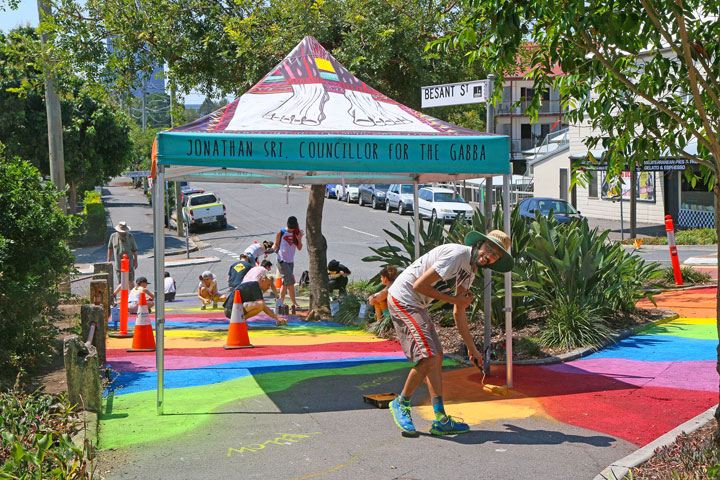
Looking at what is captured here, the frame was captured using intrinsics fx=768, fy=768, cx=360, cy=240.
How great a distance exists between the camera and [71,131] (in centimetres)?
3509

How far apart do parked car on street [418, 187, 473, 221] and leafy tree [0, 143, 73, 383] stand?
26.4m

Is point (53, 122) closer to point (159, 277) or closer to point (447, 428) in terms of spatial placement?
point (159, 277)

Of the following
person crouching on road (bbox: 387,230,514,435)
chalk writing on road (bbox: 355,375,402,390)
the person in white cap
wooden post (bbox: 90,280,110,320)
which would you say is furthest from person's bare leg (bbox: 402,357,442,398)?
the person in white cap

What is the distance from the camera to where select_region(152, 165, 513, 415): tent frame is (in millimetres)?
6840

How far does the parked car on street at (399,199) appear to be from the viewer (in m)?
38.8

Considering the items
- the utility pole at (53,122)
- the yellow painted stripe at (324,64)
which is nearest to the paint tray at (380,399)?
the yellow painted stripe at (324,64)

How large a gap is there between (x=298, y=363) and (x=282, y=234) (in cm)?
549

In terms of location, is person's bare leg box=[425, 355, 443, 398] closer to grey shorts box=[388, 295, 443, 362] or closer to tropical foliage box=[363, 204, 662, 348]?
grey shorts box=[388, 295, 443, 362]

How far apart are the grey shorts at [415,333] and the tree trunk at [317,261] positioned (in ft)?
22.5

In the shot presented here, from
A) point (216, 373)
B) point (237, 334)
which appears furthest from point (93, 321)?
point (237, 334)

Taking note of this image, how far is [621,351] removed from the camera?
911cm

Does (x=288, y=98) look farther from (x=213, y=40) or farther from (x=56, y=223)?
(x=213, y=40)

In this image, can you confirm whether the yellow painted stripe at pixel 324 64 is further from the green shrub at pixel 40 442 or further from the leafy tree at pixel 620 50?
the green shrub at pixel 40 442

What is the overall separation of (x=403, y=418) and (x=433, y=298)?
1002 mm
